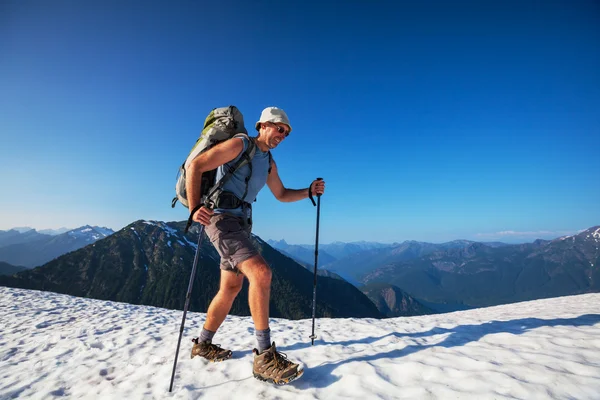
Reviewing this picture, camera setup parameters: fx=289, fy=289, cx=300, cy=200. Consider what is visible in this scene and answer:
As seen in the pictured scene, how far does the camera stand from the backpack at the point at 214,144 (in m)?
4.48

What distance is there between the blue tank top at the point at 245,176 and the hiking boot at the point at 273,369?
220 cm

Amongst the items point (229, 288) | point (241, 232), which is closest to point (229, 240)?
point (241, 232)

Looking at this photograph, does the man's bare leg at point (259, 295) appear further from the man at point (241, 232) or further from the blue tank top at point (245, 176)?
the blue tank top at point (245, 176)

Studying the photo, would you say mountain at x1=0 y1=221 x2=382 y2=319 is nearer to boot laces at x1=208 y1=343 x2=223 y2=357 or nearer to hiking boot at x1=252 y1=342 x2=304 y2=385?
boot laces at x1=208 y1=343 x2=223 y2=357

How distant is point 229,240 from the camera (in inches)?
180

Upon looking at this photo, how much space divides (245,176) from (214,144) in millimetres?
708

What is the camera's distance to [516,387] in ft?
12.1

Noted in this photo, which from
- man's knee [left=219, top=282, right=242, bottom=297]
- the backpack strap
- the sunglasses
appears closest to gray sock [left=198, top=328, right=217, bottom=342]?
man's knee [left=219, top=282, right=242, bottom=297]

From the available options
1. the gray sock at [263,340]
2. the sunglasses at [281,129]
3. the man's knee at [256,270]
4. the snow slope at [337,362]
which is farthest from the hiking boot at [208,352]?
the sunglasses at [281,129]

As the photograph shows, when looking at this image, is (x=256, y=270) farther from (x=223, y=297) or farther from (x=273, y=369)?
(x=273, y=369)

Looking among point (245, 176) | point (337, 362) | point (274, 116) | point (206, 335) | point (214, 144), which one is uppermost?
point (274, 116)

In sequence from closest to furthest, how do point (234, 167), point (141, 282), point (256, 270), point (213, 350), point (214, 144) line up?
point (256, 270) < point (214, 144) < point (234, 167) < point (213, 350) < point (141, 282)

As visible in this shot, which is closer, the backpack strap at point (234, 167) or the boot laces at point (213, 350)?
the backpack strap at point (234, 167)

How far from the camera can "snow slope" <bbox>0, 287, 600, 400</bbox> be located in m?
3.92
